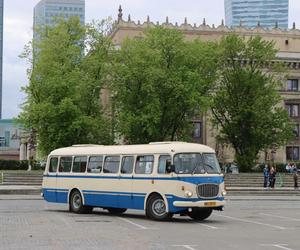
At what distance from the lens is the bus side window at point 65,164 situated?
85.4 feet

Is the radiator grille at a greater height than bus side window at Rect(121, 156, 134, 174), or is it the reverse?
bus side window at Rect(121, 156, 134, 174)

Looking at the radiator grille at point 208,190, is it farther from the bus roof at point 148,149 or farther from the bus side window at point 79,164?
the bus side window at point 79,164

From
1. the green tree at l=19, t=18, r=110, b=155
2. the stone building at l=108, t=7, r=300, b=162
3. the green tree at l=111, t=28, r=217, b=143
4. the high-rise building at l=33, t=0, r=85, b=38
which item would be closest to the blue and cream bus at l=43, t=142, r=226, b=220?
the green tree at l=19, t=18, r=110, b=155

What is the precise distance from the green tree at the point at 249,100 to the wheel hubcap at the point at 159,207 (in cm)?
4236


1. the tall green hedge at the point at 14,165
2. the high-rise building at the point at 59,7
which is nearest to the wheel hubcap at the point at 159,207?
the tall green hedge at the point at 14,165

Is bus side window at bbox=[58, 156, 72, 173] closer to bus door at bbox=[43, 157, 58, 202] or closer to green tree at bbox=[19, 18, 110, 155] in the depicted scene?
bus door at bbox=[43, 157, 58, 202]

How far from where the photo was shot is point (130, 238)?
15.8 m

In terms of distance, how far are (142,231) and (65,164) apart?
930 centimetres

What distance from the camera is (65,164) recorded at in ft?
86.2

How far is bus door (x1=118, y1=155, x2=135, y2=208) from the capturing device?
900 inches

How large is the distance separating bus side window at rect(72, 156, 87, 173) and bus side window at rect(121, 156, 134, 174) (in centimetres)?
234

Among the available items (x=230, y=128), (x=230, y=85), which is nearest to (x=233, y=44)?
(x=230, y=85)

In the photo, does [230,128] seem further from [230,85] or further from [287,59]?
[287,59]

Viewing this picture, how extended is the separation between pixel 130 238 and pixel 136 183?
6861 millimetres
